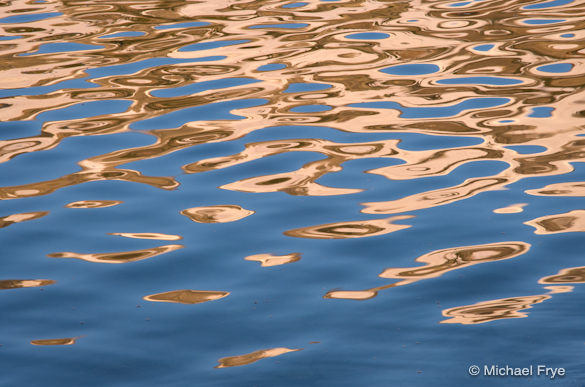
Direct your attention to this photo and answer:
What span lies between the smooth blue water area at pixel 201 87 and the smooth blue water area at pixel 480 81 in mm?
1300

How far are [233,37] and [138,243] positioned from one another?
3.34 metres

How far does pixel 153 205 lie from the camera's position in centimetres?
397

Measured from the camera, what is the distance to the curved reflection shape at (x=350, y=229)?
3600mm

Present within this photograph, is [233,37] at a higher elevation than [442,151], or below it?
higher

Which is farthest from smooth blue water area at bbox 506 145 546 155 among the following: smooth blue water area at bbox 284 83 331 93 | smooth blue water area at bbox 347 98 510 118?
smooth blue water area at bbox 284 83 331 93

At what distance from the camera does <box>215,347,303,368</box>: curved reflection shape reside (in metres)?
2.75

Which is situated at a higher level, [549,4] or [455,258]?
[549,4]

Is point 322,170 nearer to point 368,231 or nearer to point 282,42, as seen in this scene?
point 368,231

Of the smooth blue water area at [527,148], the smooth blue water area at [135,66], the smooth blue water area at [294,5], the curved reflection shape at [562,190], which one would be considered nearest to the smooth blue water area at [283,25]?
the smooth blue water area at [294,5]

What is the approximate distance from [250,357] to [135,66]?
3718 mm

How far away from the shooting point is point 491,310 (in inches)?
117

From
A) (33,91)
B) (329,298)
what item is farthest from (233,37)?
(329,298)

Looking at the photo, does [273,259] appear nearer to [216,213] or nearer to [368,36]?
[216,213]

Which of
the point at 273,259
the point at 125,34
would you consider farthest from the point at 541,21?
the point at 273,259
